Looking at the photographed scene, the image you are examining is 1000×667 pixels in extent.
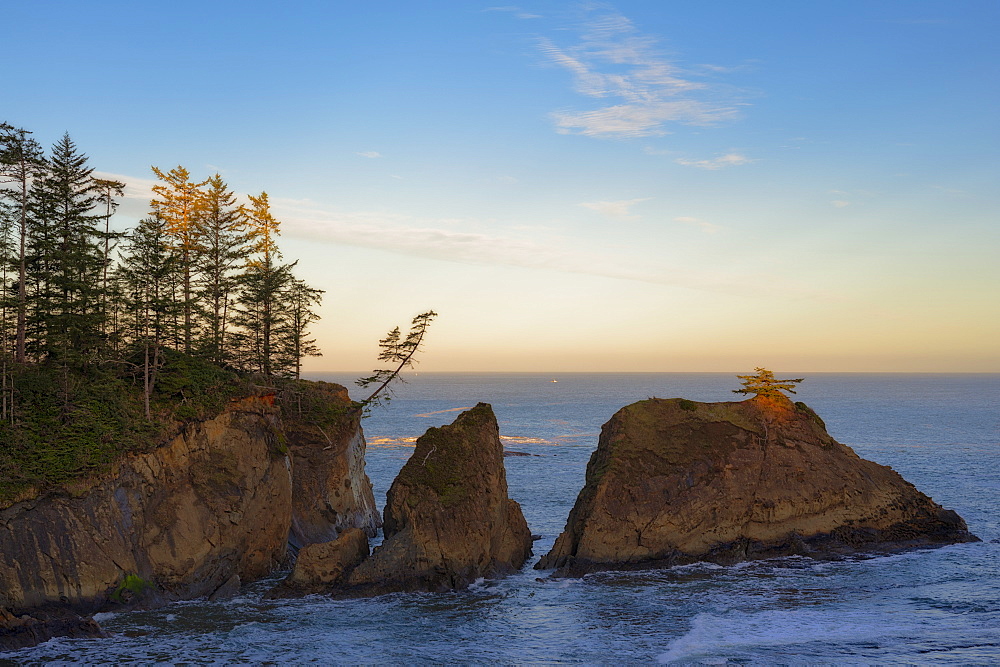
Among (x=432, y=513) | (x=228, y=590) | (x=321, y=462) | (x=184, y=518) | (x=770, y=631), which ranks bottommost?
(x=228, y=590)

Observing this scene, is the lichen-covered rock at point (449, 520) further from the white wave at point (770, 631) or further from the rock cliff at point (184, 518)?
the white wave at point (770, 631)

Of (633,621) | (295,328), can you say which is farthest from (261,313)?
(633,621)

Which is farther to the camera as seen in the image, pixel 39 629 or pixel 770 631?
pixel 770 631

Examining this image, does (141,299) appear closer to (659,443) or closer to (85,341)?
(85,341)

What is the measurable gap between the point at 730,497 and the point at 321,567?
20.3 metres

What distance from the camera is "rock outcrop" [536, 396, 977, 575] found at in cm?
3634

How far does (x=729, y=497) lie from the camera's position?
37.5 meters

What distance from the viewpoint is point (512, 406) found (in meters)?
186

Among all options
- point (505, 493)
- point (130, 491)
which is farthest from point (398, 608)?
point (130, 491)

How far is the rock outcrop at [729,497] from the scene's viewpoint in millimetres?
36344

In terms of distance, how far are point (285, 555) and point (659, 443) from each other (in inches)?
810

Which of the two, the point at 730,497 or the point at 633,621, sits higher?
the point at 730,497

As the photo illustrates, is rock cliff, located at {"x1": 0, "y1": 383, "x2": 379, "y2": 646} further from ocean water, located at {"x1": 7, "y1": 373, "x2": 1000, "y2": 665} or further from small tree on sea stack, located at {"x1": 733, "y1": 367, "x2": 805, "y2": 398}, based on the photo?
small tree on sea stack, located at {"x1": 733, "y1": 367, "x2": 805, "y2": 398}

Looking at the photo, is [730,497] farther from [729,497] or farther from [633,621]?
[633,621]
